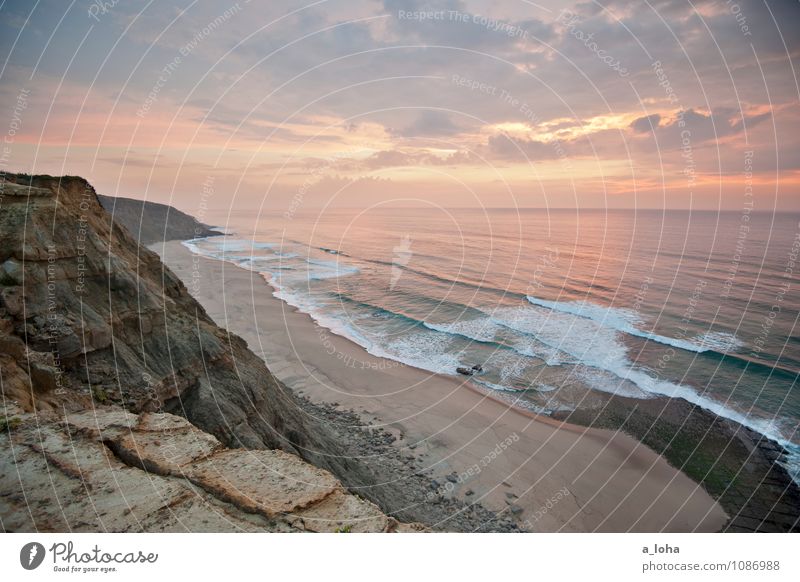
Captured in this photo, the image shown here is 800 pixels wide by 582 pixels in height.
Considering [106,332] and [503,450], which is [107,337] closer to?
[106,332]

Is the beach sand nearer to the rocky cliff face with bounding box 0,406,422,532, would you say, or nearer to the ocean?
the ocean

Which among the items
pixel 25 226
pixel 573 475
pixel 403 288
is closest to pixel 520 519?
pixel 573 475

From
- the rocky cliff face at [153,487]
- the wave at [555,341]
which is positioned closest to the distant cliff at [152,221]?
the wave at [555,341]

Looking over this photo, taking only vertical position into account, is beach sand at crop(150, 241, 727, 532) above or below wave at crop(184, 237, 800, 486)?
below
